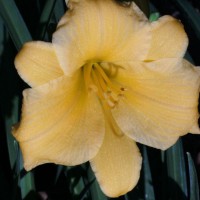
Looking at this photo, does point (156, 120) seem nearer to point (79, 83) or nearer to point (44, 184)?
point (79, 83)

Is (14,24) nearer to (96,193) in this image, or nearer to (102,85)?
(102,85)

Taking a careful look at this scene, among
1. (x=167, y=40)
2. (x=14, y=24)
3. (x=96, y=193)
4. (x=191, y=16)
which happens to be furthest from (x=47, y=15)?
(x=191, y=16)

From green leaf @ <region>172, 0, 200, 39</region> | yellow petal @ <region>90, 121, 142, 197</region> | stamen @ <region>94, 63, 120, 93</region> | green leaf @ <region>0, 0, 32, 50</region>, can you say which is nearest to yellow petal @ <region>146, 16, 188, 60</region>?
stamen @ <region>94, 63, 120, 93</region>

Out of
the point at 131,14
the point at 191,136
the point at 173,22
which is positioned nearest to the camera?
the point at 131,14

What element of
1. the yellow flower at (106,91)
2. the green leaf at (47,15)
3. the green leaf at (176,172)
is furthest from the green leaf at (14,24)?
the green leaf at (176,172)

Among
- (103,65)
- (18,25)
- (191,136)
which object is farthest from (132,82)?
(191,136)

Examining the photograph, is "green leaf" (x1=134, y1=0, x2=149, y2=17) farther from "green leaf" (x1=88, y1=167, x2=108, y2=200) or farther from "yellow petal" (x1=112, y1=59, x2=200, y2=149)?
"green leaf" (x1=88, y1=167, x2=108, y2=200)
